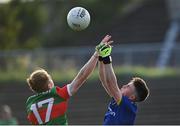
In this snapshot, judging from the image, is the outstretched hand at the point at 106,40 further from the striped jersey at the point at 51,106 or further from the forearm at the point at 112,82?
the striped jersey at the point at 51,106

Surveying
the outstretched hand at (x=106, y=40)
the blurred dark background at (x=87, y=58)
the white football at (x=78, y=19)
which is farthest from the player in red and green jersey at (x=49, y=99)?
the blurred dark background at (x=87, y=58)

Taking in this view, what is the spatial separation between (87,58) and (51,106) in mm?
13695

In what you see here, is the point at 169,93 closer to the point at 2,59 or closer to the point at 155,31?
the point at 2,59

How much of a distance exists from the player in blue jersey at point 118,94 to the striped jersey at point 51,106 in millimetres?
462

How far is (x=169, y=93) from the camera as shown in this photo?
21.6 metres

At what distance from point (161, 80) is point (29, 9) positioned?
844cm

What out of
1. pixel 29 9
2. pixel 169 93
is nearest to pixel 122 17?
pixel 29 9

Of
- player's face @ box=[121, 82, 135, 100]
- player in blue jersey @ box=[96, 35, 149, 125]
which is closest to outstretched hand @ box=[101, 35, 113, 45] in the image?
player in blue jersey @ box=[96, 35, 149, 125]

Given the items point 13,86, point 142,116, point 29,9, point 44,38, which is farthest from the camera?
point 44,38

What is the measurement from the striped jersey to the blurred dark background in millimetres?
10848

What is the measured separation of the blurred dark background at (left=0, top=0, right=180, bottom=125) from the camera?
70.1 ft

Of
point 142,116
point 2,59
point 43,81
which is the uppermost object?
point 43,81

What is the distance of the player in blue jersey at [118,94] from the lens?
9.34 metres

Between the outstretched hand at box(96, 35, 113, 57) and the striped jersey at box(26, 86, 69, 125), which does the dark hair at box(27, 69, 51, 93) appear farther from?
the outstretched hand at box(96, 35, 113, 57)
